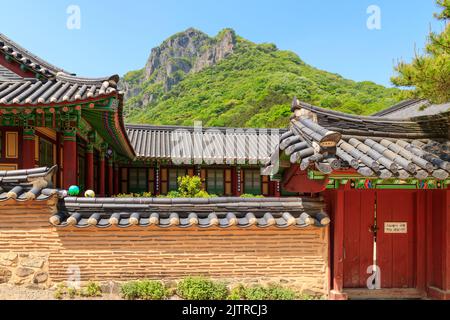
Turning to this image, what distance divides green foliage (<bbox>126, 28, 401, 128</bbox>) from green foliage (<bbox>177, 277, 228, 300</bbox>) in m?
37.7

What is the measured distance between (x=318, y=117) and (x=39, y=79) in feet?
24.6

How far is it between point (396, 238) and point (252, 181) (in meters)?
13.7

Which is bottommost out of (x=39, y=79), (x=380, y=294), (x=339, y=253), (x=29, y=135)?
(x=380, y=294)

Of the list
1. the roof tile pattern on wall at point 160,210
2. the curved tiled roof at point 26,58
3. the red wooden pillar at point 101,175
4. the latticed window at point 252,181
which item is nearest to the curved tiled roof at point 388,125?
the roof tile pattern on wall at point 160,210

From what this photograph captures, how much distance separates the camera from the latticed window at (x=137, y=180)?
19.2 meters

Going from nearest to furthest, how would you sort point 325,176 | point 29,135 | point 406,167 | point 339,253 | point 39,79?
point 406,167 < point 325,176 < point 339,253 < point 29,135 < point 39,79

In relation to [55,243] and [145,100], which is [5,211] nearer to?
[55,243]

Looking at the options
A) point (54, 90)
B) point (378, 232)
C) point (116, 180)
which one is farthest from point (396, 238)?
point (116, 180)

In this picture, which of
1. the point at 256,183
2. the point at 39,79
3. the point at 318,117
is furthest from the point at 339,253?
the point at 256,183

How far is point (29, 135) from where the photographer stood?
7668mm

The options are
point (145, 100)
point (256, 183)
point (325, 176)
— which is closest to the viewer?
point (325, 176)

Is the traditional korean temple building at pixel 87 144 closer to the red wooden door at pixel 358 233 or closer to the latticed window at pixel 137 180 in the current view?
the latticed window at pixel 137 180

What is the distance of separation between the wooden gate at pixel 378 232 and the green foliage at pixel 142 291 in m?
3.26

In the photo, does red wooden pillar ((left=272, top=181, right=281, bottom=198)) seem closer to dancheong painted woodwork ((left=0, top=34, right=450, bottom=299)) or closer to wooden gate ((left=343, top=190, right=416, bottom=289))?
dancheong painted woodwork ((left=0, top=34, right=450, bottom=299))
